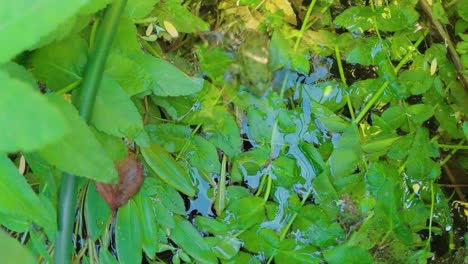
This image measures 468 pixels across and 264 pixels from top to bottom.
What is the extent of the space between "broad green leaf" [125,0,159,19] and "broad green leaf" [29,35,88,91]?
8 centimetres

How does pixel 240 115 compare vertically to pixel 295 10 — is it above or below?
below

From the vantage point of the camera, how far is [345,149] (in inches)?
34.5

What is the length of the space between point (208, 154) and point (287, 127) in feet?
0.43

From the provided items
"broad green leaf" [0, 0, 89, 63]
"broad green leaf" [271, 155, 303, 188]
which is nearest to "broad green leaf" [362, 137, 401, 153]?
"broad green leaf" [271, 155, 303, 188]

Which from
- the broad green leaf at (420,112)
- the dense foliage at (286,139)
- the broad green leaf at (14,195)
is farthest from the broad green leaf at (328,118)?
the broad green leaf at (14,195)

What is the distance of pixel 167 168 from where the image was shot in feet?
2.85

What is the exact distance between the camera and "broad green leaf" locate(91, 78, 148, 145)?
75 centimetres

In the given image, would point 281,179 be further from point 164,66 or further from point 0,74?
point 0,74

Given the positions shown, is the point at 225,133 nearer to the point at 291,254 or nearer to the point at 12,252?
the point at 291,254

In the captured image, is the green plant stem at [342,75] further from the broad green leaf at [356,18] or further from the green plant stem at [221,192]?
the green plant stem at [221,192]

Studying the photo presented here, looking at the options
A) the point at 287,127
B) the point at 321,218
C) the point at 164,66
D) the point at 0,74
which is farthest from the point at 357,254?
the point at 0,74

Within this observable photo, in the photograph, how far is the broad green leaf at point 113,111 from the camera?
750 millimetres

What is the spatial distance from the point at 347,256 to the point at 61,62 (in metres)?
0.48

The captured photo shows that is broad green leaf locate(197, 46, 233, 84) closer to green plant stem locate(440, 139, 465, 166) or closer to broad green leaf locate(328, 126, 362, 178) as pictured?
broad green leaf locate(328, 126, 362, 178)
